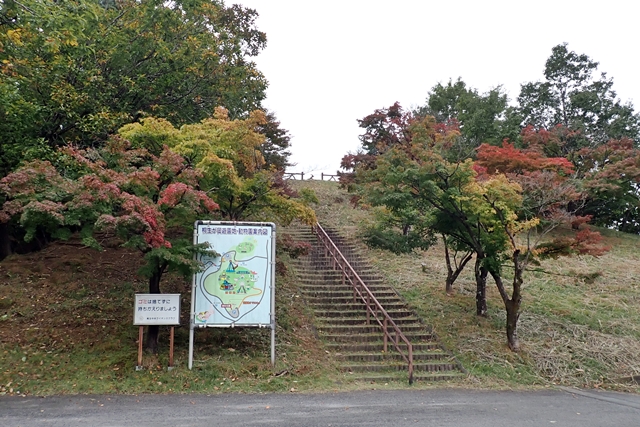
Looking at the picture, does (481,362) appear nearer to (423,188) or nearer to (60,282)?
(423,188)

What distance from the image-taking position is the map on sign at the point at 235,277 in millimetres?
8883

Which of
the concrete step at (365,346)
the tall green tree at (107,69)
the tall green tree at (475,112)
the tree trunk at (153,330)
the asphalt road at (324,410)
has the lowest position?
the asphalt road at (324,410)

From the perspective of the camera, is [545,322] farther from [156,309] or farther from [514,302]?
[156,309]

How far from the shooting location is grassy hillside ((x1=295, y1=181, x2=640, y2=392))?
32.8 ft

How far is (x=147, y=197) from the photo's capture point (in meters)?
Answer: 8.33

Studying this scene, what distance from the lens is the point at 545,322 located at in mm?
12336

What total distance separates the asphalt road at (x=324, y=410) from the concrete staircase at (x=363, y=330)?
1066mm

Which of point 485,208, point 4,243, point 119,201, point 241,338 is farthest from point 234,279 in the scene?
point 4,243

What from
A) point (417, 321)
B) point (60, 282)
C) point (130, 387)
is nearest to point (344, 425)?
point (130, 387)

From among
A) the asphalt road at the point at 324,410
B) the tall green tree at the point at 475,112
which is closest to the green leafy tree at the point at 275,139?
the tall green tree at the point at 475,112

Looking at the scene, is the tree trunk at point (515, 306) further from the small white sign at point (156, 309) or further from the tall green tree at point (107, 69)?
the tall green tree at point (107, 69)

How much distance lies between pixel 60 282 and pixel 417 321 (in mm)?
8936

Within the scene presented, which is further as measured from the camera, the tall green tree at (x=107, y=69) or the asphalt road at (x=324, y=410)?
the tall green tree at (x=107, y=69)

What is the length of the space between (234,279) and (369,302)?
15.1 ft
